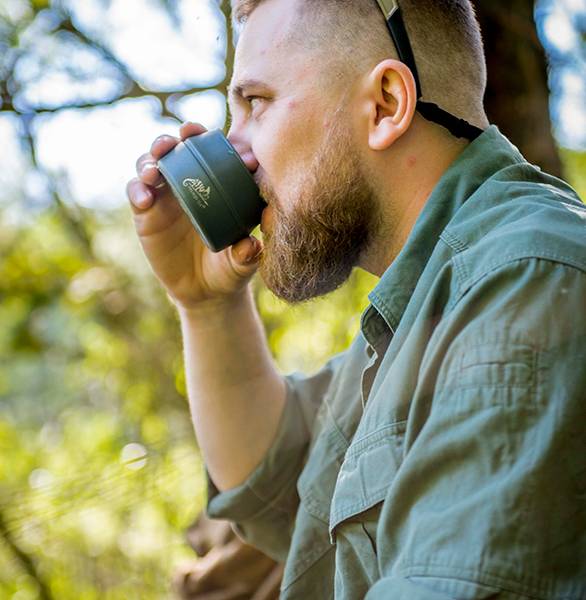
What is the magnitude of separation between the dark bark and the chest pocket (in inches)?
65.1

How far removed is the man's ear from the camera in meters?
1.77

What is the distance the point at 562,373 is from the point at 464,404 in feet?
0.48

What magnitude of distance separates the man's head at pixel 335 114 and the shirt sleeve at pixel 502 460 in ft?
1.96

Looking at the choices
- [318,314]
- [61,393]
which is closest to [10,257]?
[318,314]

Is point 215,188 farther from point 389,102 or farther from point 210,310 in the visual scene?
point 210,310

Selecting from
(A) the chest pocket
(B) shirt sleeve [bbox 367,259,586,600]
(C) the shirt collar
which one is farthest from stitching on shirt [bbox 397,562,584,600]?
(C) the shirt collar

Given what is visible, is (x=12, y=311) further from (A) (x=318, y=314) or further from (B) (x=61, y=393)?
(B) (x=61, y=393)

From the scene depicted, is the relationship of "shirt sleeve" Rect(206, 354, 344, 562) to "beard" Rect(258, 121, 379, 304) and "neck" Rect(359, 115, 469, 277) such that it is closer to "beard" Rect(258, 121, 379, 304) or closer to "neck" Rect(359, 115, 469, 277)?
"beard" Rect(258, 121, 379, 304)

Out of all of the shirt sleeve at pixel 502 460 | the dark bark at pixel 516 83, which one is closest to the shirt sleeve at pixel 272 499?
the shirt sleeve at pixel 502 460

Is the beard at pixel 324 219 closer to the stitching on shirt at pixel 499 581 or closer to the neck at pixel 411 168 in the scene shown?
the neck at pixel 411 168

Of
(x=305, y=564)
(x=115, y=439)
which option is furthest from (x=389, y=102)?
(x=115, y=439)

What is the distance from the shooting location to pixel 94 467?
395cm

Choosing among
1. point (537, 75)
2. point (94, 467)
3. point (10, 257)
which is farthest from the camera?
point (10, 257)

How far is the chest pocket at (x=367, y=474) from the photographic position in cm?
136
